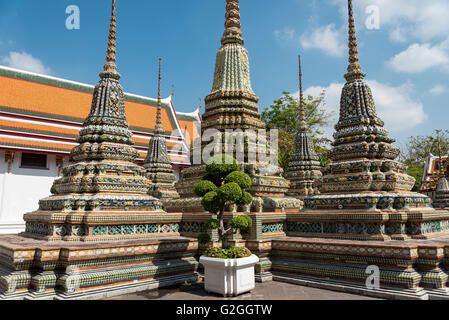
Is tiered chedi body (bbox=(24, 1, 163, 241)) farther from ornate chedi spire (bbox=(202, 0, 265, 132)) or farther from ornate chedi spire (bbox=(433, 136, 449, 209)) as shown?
ornate chedi spire (bbox=(433, 136, 449, 209))

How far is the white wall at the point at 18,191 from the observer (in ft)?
68.1

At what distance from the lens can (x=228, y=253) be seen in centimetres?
637

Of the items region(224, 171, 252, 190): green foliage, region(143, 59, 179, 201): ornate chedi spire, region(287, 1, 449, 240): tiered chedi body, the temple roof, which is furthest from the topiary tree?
the temple roof

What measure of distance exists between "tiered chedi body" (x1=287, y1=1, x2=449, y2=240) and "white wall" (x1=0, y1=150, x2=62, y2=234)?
19.0m

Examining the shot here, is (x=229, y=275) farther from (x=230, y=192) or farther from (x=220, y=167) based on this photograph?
(x=220, y=167)

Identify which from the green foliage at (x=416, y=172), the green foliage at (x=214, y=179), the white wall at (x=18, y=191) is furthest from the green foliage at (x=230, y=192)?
the green foliage at (x=416, y=172)

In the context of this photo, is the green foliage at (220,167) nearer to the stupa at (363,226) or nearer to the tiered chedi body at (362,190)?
the stupa at (363,226)

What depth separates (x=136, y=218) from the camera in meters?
7.82

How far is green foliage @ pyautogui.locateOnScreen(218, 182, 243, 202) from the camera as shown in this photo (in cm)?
659

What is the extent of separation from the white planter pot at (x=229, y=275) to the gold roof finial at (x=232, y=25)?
7.78 meters

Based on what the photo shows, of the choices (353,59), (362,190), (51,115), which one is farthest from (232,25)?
(51,115)

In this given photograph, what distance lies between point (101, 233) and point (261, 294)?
3.65 m
